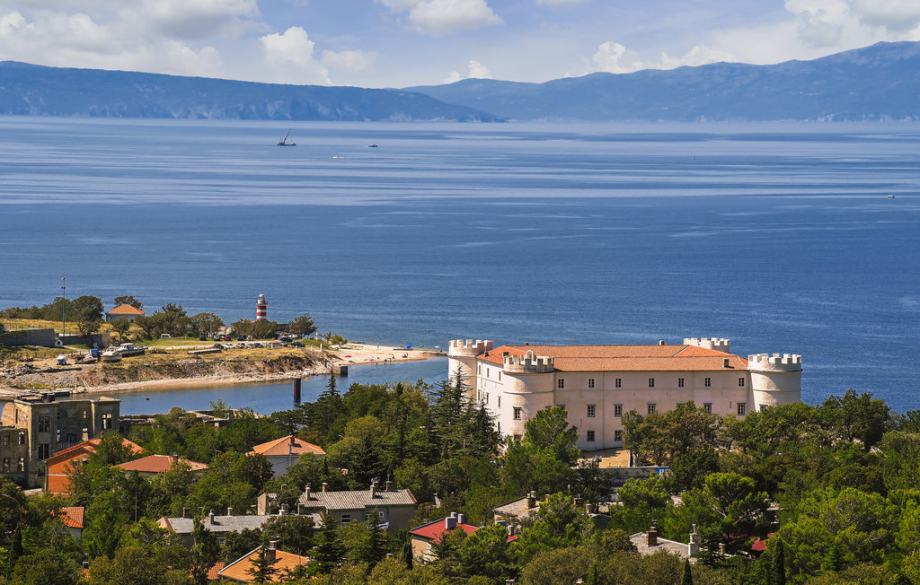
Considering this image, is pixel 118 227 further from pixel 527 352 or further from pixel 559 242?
pixel 527 352

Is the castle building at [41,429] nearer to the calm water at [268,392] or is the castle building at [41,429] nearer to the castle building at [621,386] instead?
the calm water at [268,392]

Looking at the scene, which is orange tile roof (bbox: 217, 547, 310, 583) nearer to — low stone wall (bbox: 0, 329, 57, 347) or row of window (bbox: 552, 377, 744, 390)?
row of window (bbox: 552, 377, 744, 390)

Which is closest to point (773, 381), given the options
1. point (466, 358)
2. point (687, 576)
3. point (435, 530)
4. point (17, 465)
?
point (466, 358)

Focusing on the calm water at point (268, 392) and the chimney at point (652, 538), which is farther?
the calm water at point (268, 392)

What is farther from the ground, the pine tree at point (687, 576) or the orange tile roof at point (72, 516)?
the pine tree at point (687, 576)

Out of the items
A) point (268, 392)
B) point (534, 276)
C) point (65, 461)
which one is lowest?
point (268, 392)

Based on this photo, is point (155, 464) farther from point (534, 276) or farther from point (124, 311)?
point (534, 276)

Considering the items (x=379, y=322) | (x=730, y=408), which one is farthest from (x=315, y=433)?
(x=379, y=322)

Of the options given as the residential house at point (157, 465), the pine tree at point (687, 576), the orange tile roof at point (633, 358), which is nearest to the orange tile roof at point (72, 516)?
the residential house at point (157, 465)
